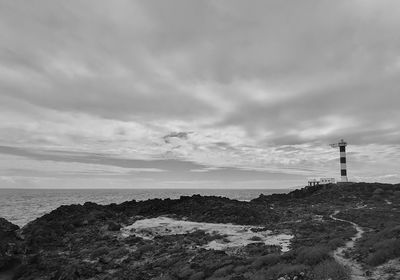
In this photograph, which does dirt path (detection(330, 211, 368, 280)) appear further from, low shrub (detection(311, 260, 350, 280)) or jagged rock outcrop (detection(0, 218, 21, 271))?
jagged rock outcrop (detection(0, 218, 21, 271))

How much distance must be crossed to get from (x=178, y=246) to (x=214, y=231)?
654 cm

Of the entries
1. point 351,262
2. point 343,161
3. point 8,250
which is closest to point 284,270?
point 351,262

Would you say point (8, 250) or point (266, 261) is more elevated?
point (266, 261)

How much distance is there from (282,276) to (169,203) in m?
40.2

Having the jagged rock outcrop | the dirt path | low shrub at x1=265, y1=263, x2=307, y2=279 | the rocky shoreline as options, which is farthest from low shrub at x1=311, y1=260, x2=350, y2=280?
the jagged rock outcrop

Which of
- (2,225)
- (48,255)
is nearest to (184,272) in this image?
(48,255)

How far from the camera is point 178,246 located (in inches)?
1122

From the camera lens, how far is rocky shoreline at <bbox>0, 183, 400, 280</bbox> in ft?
61.1

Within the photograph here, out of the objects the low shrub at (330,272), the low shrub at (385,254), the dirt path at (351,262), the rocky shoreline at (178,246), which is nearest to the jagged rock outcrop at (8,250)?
the rocky shoreline at (178,246)

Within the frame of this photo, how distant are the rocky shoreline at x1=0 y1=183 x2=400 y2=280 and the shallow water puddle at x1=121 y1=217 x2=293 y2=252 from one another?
0.19 meters

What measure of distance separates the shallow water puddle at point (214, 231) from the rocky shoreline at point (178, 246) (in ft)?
0.63

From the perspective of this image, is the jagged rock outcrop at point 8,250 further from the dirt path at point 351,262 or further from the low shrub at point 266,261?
the dirt path at point 351,262

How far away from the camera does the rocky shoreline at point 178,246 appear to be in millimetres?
18609

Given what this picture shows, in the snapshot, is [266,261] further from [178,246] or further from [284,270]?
[178,246]
